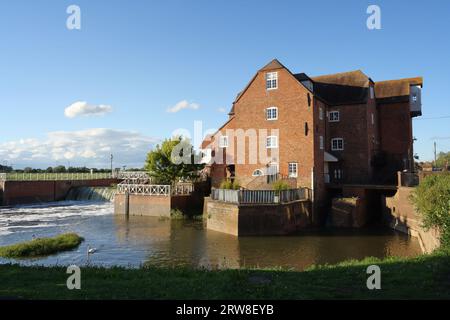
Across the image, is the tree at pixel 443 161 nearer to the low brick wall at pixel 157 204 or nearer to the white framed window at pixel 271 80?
the white framed window at pixel 271 80

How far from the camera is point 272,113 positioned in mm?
30625

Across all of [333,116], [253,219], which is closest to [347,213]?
[253,219]

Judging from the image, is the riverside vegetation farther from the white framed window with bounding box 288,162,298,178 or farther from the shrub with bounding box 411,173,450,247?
the white framed window with bounding box 288,162,298,178

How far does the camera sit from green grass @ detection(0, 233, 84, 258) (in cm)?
1834

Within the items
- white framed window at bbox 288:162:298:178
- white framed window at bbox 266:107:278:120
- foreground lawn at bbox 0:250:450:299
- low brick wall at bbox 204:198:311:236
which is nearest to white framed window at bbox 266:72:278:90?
white framed window at bbox 266:107:278:120

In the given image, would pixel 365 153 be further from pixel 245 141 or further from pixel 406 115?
pixel 245 141

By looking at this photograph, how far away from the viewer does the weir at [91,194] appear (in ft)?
153

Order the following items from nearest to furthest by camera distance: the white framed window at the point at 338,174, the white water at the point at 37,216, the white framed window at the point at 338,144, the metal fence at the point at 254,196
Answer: the metal fence at the point at 254,196
the white water at the point at 37,216
the white framed window at the point at 338,174
the white framed window at the point at 338,144

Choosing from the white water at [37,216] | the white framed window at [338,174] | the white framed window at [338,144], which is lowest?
the white water at [37,216]

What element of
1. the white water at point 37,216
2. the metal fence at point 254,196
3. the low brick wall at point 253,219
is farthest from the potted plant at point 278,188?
the white water at point 37,216

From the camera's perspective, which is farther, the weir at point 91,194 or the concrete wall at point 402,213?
the weir at point 91,194

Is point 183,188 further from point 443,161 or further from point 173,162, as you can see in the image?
point 443,161

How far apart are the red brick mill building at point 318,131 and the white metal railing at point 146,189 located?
4.81 metres
